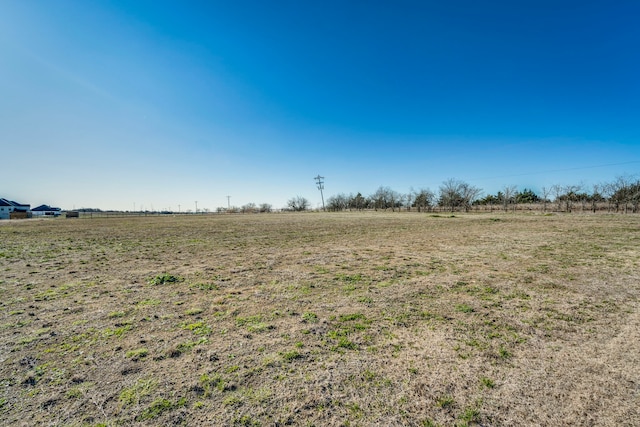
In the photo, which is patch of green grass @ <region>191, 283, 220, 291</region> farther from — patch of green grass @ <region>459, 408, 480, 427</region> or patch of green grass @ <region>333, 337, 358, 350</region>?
patch of green grass @ <region>459, 408, 480, 427</region>

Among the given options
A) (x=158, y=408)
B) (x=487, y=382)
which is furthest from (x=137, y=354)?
(x=487, y=382)

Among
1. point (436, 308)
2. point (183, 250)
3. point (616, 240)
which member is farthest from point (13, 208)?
point (616, 240)

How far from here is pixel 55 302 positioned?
5.30m

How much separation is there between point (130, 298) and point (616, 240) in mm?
20062

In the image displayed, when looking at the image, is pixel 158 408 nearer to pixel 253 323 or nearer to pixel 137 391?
pixel 137 391

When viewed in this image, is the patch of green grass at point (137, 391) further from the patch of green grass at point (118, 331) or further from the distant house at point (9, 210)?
the distant house at point (9, 210)

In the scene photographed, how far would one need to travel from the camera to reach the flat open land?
8.09ft

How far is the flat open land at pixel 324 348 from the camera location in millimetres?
2465

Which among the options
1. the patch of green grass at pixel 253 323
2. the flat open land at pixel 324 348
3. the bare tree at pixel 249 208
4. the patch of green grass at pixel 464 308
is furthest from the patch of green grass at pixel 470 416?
the bare tree at pixel 249 208

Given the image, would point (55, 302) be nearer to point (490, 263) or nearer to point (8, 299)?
point (8, 299)

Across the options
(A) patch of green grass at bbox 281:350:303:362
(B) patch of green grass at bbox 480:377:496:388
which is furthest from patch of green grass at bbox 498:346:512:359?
(A) patch of green grass at bbox 281:350:303:362

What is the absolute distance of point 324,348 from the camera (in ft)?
11.6

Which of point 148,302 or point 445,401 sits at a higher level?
Result: point 148,302

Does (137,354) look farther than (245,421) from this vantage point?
Yes
